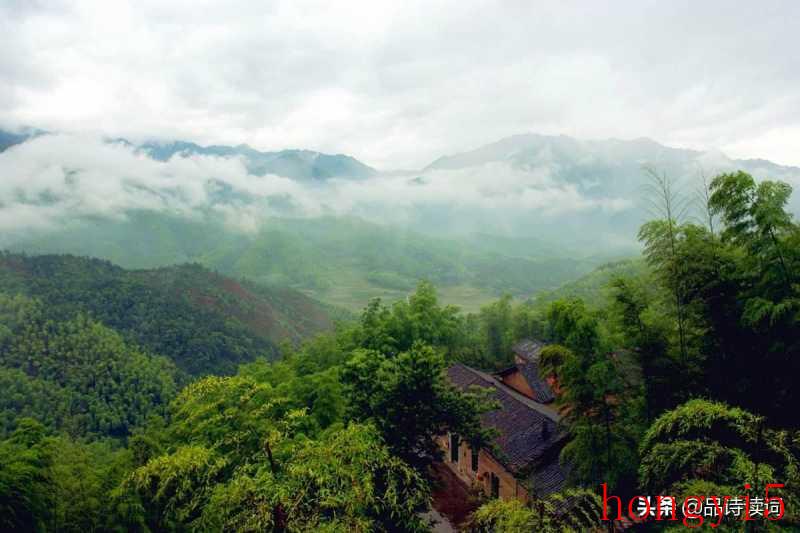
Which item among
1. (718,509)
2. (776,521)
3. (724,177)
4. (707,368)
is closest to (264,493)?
(718,509)

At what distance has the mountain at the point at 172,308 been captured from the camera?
7881 centimetres

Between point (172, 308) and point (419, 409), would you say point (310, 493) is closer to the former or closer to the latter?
point (419, 409)

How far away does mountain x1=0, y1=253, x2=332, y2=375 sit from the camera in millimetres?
78812

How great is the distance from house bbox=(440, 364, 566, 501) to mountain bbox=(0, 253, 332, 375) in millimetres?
60193

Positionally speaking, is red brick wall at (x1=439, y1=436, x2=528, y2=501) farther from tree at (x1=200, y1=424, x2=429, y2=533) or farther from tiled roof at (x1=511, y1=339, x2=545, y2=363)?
tree at (x1=200, y1=424, x2=429, y2=533)

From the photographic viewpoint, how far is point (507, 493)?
19625 mm

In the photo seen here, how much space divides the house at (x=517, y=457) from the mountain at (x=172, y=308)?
6019 cm

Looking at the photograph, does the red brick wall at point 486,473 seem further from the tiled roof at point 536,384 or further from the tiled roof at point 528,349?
the tiled roof at point 528,349

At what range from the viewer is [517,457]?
62.6ft

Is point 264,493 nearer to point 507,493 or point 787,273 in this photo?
point 787,273

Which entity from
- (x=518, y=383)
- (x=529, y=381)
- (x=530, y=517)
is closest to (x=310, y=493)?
(x=530, y=517)

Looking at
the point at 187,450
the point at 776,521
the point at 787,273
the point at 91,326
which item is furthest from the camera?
the point at 91,326

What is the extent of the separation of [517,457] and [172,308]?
3358 inches

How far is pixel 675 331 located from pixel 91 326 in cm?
8595
